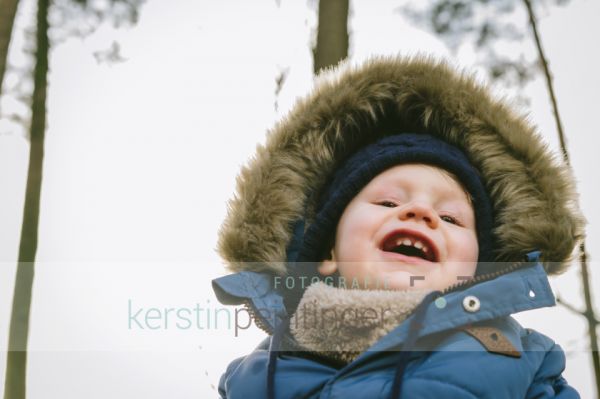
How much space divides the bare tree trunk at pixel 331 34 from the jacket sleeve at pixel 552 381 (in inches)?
63.5

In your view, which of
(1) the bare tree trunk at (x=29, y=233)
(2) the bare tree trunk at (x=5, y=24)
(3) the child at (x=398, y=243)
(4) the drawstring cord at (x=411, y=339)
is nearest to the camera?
(4) the drawstring cord at (x=411, y=339)

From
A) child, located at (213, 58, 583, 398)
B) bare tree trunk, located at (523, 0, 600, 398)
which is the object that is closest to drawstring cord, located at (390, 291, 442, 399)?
child, located at (213, 58, 583, 398)

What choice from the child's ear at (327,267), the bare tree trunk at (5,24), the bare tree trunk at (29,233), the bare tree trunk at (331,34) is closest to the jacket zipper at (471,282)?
the child's ear at (327,267)

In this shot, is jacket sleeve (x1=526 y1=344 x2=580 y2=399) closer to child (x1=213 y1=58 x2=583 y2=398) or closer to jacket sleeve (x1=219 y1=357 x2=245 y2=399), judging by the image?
child (x1=213 y1=58 x2=583 y2=398)

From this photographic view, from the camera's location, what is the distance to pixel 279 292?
6.85 feet

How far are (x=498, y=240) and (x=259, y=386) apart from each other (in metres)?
0.88

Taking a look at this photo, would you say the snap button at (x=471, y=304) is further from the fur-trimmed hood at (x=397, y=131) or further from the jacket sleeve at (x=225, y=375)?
the jacket sleeve at (x=225, y=375)

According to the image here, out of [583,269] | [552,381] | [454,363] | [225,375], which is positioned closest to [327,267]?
[225,375]

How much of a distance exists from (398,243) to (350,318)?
0.91 ft

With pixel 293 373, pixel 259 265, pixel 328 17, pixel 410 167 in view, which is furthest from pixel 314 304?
pixel 328 17

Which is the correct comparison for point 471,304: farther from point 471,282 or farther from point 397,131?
point 397,131

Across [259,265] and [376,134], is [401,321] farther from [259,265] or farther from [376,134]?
[376,134]

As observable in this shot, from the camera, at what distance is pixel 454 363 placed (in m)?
1.57

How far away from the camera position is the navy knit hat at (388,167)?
6.70ft
